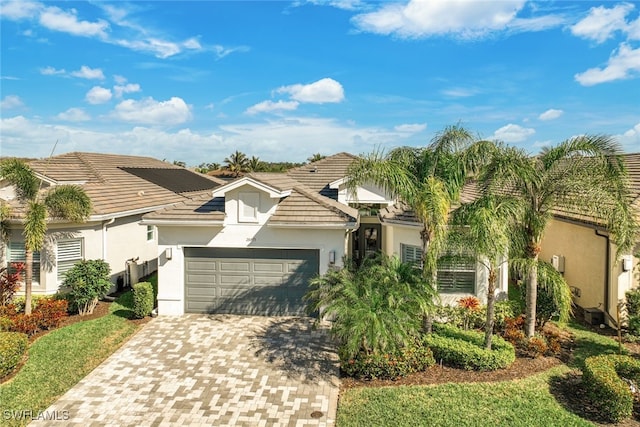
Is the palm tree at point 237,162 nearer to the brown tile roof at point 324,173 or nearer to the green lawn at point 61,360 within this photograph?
the brown tile roof at point 324,173

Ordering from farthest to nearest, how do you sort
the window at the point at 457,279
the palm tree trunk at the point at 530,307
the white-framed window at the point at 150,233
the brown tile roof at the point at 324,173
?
the brown tile roof at the point at 324,173 → the white-framed window at the point at 150,233 → the window at the point at 457,279 → the palm tree trunk at the point at 530,307

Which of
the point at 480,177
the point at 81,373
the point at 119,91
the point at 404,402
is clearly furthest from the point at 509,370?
the point at 119,91

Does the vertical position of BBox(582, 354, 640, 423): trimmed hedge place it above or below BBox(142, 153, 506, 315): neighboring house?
below

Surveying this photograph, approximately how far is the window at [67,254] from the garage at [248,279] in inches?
183

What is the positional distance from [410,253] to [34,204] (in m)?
12.4

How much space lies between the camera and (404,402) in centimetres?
829

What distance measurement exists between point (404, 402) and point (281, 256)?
22.0 feet

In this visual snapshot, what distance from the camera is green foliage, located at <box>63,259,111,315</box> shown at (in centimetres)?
1371

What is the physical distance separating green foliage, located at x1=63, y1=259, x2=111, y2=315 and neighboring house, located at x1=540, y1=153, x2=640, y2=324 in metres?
15.7

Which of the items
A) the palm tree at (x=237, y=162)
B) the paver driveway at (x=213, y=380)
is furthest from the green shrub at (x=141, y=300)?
the palm tree at (x=237, y=162)

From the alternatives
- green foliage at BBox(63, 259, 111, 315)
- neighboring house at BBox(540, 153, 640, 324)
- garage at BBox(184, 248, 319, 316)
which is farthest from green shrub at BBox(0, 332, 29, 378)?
neighboring house at BBox(540, 153, 640, 324)

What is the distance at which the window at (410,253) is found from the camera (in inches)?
523

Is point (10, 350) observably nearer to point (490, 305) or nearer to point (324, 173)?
point (490, 305)

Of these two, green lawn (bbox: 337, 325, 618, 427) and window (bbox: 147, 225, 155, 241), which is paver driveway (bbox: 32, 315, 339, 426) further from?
window (bbox: 147, 225, 155, 241)
